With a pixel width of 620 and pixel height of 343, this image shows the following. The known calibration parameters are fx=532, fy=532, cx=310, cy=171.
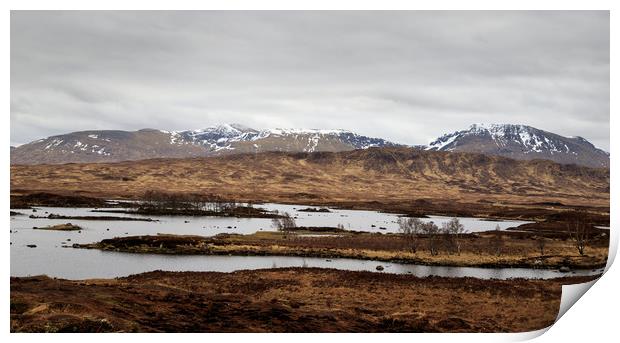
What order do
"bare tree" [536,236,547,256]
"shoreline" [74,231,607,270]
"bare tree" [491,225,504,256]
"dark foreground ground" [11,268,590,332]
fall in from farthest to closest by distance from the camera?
"bare tree" [491,225,504,256] < "bare tree" [536,236,547,256] < "shoreline" [74,231,607,270] < "dark foreground ground" [11,268,590,332]

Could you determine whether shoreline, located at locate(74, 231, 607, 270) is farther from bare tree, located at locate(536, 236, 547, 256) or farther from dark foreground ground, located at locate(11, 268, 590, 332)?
dark foreground ground, located at locate(11, 268, 590, 332)

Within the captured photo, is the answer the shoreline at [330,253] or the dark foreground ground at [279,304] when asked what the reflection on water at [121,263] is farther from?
the dark foreground ground at [279,304]

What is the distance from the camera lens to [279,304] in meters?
32.2

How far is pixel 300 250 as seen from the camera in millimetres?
63031

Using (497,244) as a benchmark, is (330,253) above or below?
above

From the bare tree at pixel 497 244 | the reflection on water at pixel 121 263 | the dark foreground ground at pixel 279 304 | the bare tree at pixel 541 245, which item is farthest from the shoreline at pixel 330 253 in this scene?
the dark foreground ground at pixel 279 304

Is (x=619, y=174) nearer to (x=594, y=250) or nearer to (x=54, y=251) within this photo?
(x=594, y=250)

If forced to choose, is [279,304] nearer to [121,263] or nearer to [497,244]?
[121,263]

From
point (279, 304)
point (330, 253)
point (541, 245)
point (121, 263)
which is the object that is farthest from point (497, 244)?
point (121, 263)

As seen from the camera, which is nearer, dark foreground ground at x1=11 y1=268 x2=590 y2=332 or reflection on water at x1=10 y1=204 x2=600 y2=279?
dark foreground ground at x1=11 y1=268 x2=590 y2=332

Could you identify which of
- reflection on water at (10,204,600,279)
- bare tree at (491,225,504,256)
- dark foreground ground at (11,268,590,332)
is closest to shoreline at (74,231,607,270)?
bare tree at (491,225,504,256)

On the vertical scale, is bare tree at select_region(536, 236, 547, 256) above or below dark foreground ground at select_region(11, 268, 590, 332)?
below

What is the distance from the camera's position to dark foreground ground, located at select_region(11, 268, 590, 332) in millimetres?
26141
